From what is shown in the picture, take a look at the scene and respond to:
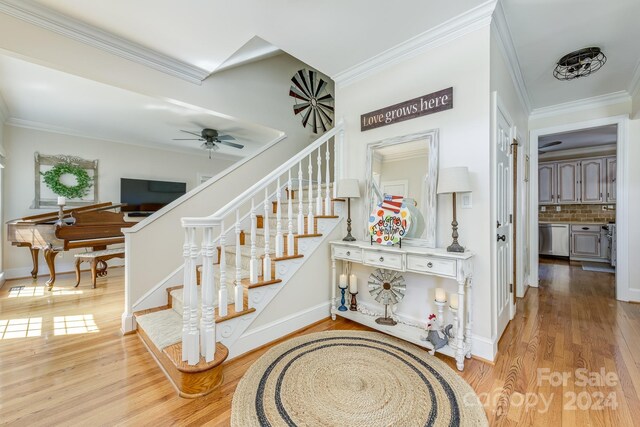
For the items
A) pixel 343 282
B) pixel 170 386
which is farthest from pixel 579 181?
pixel 170 386

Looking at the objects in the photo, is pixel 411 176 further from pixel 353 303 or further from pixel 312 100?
pixel 312 100

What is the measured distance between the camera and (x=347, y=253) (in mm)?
2479

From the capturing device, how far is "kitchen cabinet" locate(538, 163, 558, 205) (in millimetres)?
6051

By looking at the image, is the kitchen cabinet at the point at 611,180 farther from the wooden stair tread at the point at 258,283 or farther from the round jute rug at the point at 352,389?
the wooden stair tread at the point at 258,283

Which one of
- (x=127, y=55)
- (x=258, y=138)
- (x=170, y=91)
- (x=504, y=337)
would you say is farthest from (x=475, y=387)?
(x=258, y=138)

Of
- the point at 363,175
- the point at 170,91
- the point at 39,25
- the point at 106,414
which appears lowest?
the point at 106,414

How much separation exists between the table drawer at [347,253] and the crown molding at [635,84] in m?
3.55

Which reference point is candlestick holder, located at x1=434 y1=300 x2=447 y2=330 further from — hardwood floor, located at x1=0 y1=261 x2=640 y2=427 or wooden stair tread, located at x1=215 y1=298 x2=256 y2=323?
wooden stair tread, located at x1=215 y1=298 x2=256 y2=323

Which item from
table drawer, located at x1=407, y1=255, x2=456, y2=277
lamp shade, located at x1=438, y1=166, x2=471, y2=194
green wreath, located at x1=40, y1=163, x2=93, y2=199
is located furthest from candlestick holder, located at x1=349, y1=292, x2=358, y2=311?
green wreath, located at x1=40, y1=163, x2=93, y2=199

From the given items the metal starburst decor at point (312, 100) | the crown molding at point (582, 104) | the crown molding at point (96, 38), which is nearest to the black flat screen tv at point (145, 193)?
the crown molding at point (96, 38)

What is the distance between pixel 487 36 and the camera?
6.32 feet

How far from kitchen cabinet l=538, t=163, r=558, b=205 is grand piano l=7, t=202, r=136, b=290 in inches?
346

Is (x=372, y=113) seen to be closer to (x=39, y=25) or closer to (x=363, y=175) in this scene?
(x=363, y=175)

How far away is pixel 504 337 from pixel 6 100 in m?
6.56
